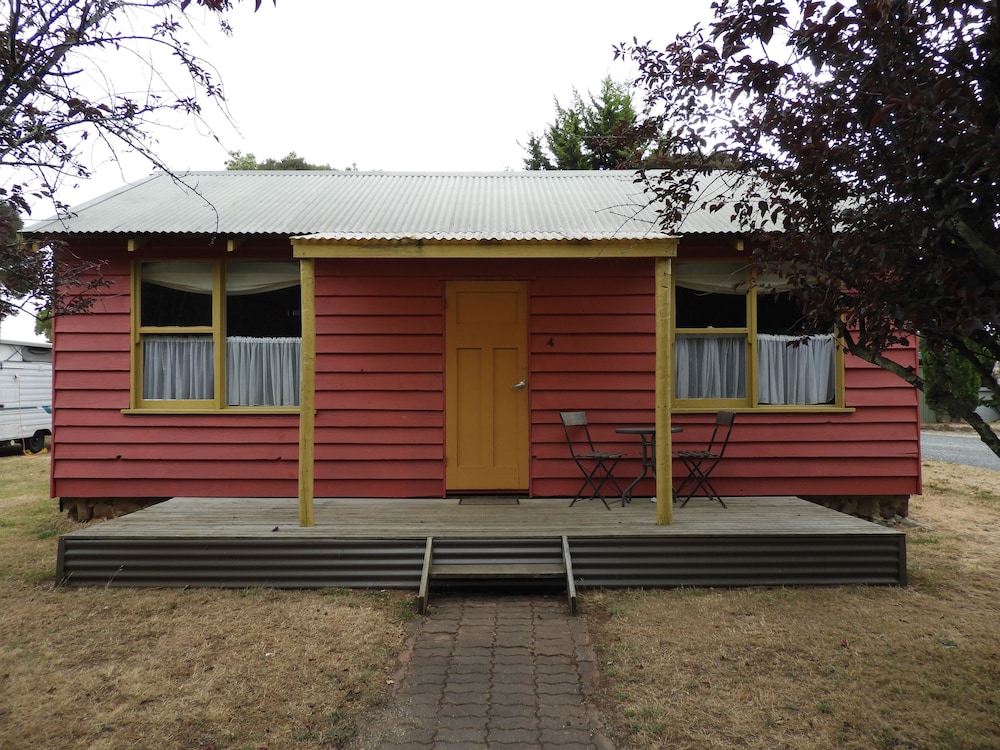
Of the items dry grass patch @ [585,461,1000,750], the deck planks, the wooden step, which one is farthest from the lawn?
the deck planks

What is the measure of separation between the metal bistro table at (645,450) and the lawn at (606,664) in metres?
1.34

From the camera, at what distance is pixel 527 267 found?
6609 millimetres

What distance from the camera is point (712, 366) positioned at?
269 inches

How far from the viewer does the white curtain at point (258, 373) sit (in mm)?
6785

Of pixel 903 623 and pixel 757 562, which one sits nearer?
pixel 903 623

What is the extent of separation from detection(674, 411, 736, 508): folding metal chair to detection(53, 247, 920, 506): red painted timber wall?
0.46 ft

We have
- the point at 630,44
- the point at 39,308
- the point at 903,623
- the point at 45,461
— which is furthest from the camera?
the point at 45,461

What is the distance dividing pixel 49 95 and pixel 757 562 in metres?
4.92

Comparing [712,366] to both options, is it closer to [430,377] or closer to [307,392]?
[430,377]

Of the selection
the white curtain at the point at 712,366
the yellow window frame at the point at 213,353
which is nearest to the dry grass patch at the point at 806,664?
the white curtain at the point at 712,366

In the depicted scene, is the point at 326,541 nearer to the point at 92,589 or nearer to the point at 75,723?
the point at 92,589

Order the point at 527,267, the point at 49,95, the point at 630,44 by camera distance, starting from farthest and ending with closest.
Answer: the point at 527,267 → the point at 630,44 → the point at 49,95

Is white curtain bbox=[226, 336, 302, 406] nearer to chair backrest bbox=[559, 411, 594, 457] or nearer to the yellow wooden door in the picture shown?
the yellow wooden door

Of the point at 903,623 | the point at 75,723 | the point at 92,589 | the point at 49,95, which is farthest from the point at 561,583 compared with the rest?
the point at 49,95
